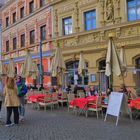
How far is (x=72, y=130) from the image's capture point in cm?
910

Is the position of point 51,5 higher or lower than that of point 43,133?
higher

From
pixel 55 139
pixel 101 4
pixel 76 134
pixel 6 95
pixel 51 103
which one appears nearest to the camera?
pixel 55 139

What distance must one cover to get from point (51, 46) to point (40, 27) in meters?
2.82

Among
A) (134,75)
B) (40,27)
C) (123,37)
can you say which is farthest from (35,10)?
(134,75)

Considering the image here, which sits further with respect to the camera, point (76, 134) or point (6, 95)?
point (6, 95)

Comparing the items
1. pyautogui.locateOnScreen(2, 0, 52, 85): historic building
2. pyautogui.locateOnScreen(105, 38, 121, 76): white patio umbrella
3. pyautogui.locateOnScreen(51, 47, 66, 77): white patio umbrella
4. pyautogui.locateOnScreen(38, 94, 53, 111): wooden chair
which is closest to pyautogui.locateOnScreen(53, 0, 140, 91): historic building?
pyautogui.locateOnScreen(2, 0, 52, 85): historic building

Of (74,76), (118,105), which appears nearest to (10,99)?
(118,105)

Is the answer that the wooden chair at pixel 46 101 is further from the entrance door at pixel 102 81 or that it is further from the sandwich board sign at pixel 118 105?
the entrance door at pixel 102 81

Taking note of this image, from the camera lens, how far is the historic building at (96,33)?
1714 centimetres

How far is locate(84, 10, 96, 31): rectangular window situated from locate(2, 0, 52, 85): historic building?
4.27 metres

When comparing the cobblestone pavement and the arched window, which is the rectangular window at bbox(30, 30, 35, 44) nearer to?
the arched window

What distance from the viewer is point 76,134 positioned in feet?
27.9

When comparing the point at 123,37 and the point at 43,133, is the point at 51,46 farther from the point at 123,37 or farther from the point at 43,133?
the point at 43,133

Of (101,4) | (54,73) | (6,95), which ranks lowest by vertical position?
(6,95)
